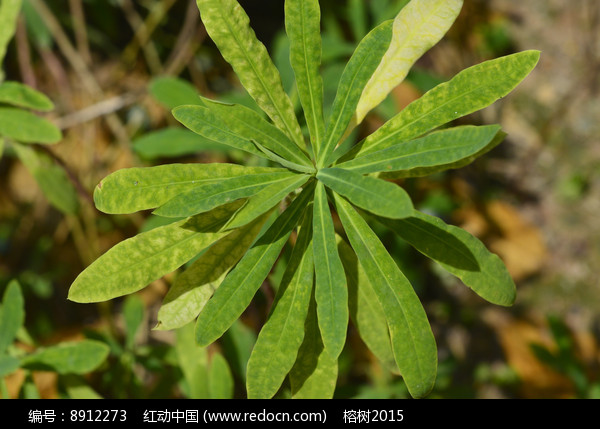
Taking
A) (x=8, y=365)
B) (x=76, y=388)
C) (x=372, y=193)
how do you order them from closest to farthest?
1. (x=372, y=193)
2. (x=8, y=365)
3. (x=76, y=388)

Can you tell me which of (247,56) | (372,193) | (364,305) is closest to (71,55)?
(247,56)

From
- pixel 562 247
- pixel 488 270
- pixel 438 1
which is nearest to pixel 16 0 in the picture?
pixel 438 1

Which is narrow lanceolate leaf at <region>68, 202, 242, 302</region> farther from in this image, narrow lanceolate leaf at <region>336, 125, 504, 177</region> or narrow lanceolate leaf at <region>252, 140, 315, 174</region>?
narrow lanceolate leaf at <region>336, 125, 504, 177</region>

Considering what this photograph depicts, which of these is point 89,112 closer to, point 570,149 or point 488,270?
point 488,270

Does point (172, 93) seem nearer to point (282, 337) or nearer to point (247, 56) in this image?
point (247, 56)

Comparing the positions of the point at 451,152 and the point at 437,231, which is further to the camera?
the point at 437,231

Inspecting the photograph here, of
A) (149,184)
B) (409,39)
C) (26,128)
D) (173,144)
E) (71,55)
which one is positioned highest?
(71,55)
